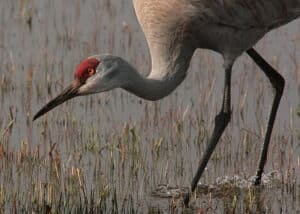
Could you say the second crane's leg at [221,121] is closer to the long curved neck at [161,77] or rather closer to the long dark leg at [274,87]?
the long curved neck at [161,77]

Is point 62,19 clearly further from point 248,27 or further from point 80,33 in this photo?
point 248,27

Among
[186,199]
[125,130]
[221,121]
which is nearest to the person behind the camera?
[186,199]

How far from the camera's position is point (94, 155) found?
1045 cm

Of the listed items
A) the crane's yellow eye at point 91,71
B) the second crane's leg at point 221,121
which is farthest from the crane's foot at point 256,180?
the crane's yellow eye at point 91,71

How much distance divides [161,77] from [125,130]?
2.83 feet

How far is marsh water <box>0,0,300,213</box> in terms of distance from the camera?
9336 millimetres

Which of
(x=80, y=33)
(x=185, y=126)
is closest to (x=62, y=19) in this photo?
(x=80, y=33)

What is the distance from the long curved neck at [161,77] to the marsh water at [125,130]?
28.1 inches

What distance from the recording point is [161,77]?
31.6 ft

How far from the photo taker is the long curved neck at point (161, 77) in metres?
9.38

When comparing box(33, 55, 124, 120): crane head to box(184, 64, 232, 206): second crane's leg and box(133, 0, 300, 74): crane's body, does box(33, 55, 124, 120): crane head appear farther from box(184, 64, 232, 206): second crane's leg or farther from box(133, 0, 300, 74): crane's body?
box(184, 64, 232, 206): second crane's leg

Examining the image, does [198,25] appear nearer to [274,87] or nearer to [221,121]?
[221,121]

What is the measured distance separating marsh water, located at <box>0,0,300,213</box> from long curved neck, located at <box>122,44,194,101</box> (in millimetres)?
713

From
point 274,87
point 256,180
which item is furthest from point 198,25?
point 256,180
